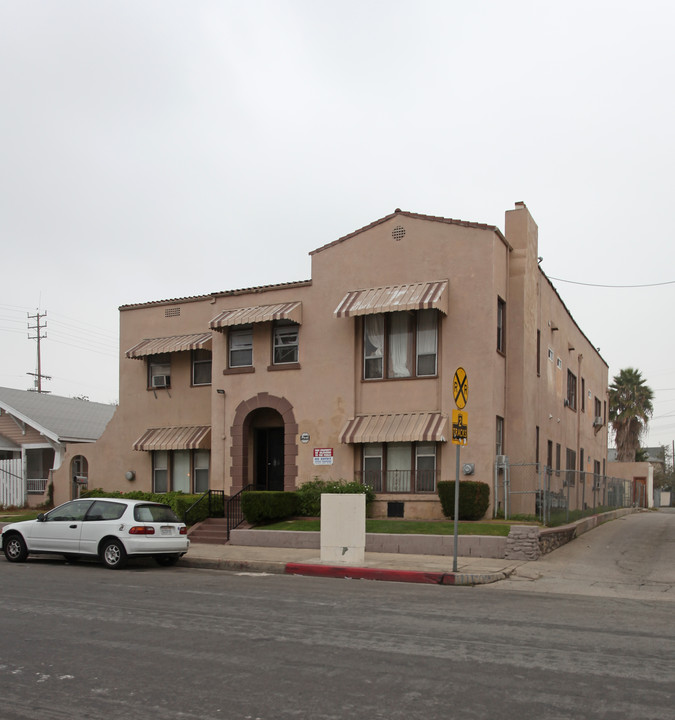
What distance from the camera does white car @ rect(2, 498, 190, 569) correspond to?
1581 centimetres

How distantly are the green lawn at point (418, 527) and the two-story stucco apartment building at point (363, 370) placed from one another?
5.65 feet

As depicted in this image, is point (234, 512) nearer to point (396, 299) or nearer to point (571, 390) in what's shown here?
point (396, 299)

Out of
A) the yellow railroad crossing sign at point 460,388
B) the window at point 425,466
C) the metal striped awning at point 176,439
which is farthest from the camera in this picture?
the metal striped awning at point 176,439

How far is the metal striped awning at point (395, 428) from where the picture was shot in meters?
20.5

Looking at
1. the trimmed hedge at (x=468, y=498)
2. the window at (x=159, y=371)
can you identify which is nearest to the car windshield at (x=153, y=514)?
the trimmed hedge at (x=468, y=498)

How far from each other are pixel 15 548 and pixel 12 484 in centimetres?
1534

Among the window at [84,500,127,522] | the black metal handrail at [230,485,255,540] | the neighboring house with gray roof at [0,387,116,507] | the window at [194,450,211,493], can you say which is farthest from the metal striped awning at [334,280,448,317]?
the neighboring house with gray roof at [0,387,116,507]

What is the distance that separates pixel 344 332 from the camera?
2264cm

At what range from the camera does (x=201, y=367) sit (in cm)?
2644

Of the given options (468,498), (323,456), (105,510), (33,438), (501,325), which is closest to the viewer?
(105,510)

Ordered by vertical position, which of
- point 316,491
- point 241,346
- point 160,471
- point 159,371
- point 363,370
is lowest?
point 316,491

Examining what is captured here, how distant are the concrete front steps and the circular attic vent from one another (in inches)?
367

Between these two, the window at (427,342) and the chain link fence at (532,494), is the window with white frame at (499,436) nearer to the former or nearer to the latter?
the chain link fence at (532,494)

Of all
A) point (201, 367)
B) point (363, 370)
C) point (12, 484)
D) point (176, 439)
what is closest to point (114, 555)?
point (363, 370)
